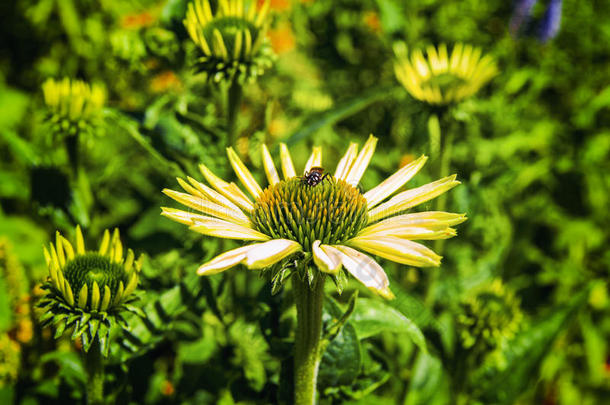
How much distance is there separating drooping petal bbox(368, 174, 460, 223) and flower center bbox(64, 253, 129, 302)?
45 centimetres

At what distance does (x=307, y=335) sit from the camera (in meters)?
0.84

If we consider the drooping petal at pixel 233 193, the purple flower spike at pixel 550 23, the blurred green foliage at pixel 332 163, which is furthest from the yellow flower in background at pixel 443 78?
the drooping petal at pixel 233 193

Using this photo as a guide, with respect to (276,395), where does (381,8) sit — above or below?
above

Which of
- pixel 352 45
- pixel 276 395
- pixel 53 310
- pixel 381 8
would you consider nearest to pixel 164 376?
pixel 276 395

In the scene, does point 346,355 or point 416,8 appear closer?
point 346,355

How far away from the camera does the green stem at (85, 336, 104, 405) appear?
90cm

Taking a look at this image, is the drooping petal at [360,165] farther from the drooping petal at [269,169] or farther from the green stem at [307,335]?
the green stem at [307,335]

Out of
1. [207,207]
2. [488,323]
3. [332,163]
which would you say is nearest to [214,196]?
[207,207]

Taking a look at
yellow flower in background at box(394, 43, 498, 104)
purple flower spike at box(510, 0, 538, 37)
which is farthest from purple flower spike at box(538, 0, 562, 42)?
yellow flower in background at box(394, 43, 498, 104)

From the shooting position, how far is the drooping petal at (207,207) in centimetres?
80

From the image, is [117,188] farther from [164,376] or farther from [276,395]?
[276,395]

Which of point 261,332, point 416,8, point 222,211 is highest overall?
point 416,8

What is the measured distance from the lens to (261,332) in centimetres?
102

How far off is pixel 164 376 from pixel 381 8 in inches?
52.7
